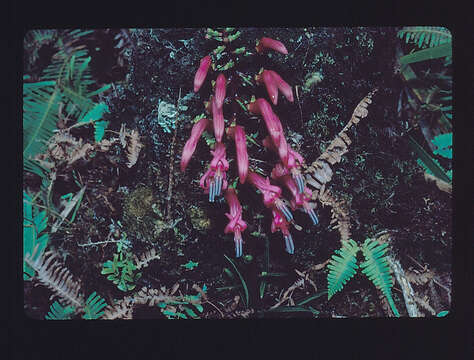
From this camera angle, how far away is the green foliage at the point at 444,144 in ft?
6.57

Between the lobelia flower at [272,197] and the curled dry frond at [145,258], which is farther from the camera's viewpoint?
the curled dry frond at [145,258]

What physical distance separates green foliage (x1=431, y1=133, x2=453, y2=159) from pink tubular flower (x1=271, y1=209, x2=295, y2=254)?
27.4 inches

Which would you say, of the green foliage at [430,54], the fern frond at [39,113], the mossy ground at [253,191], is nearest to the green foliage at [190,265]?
the mossy ground at [253,191]

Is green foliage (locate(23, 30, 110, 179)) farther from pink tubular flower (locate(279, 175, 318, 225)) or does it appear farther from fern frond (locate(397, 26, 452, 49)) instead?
fern frond (locate(397, 26, 452, 49))

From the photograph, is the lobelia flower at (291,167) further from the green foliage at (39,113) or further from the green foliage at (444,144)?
the green foliage at (39,113)

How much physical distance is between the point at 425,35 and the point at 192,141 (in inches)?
40.5

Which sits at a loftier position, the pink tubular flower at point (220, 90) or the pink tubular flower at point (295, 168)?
the pink tubular flower at point (220, 90)

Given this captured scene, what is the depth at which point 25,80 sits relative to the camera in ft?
6.65

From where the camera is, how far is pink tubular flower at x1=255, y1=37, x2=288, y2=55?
6.26ft

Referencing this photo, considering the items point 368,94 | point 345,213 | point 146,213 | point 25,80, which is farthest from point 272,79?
point 25,80

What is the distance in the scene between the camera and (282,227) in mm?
1959

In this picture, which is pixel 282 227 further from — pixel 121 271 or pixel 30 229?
pixel 30 229

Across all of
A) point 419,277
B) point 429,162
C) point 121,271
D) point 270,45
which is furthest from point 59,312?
point 429,162

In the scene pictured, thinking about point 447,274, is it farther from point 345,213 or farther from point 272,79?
point 272,79
